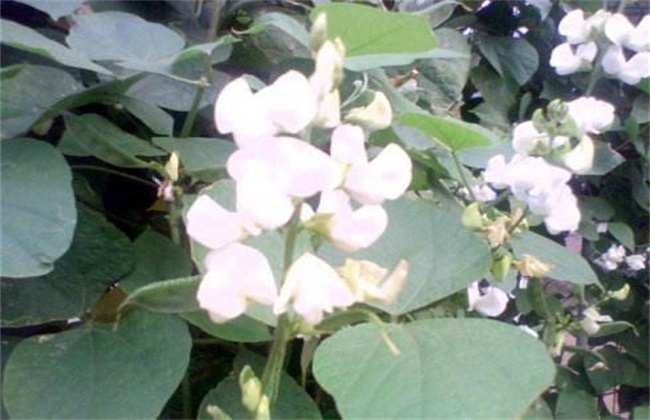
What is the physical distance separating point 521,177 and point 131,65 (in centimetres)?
28

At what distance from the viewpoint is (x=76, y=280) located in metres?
0.49

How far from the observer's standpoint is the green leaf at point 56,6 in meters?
0.51

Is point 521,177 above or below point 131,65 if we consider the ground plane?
below

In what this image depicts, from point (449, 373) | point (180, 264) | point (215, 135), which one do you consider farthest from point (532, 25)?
point (449, 373)

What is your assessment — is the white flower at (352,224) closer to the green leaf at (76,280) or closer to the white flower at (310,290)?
the white flower at (310,290)

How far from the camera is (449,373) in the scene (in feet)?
1.21

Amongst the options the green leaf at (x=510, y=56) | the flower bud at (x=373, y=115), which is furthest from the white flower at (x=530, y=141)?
the green leaf at (x=510, y=56)

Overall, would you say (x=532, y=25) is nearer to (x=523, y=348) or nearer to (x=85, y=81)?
(x=85, y=81)

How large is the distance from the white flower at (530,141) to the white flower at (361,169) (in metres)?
0.28

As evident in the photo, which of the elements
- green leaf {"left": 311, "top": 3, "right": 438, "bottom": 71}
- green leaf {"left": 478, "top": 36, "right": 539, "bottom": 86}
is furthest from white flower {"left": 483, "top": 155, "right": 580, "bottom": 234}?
green leaf {"left": 478, "top": 36, "right": 539, "bottom": 86}

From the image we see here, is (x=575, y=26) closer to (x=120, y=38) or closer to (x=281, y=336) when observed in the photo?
(x=120, y=38)

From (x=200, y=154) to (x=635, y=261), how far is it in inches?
46.0

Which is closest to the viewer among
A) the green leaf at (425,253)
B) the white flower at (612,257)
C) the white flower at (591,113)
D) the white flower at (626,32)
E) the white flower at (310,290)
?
the white flower at (310,290)

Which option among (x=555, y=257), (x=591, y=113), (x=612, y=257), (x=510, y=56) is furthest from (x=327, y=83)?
(x=612, y=257)
